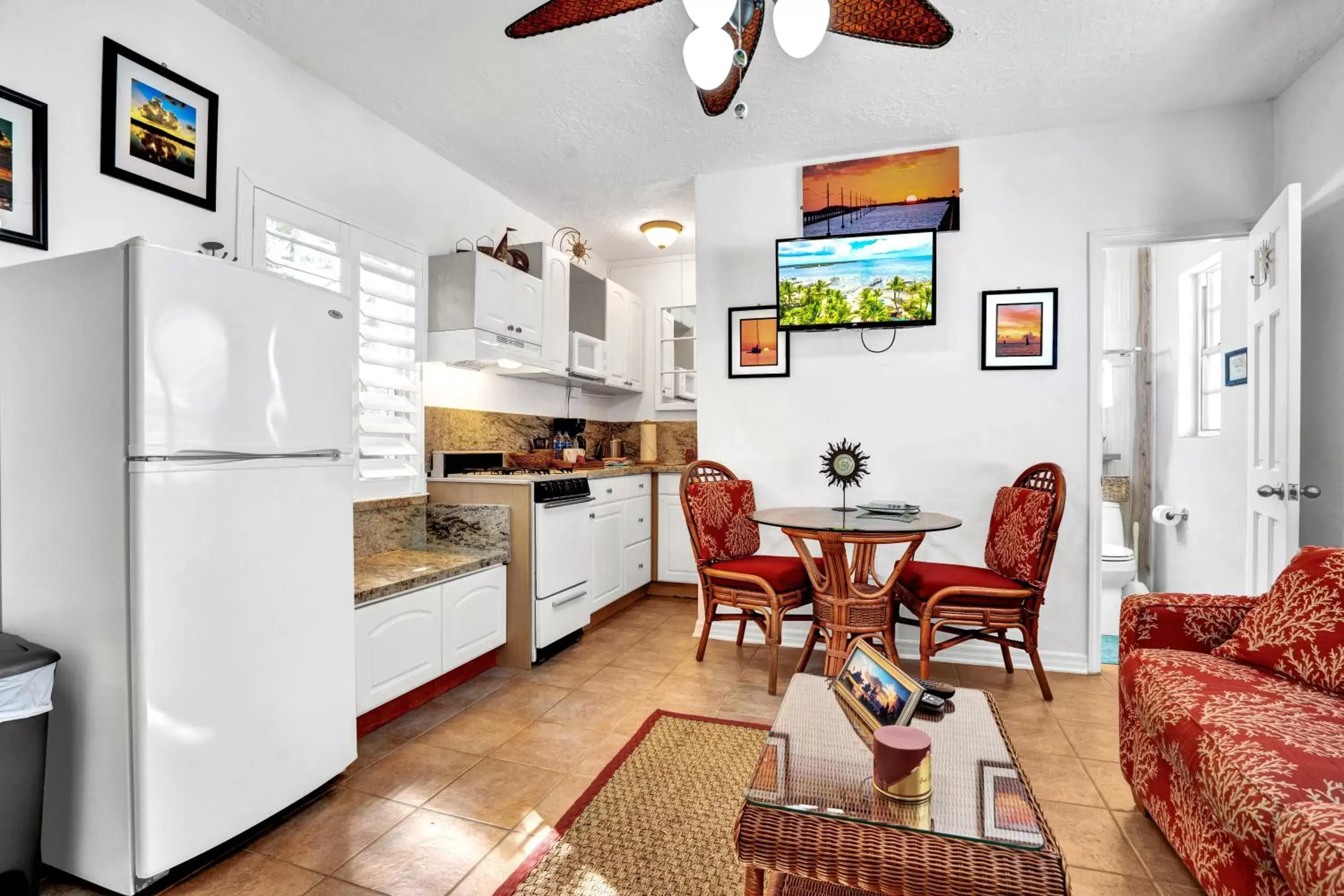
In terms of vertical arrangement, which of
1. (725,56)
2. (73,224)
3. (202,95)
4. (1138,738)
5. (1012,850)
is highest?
(202,95)

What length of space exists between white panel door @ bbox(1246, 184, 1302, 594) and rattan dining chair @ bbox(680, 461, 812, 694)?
1.87 metres

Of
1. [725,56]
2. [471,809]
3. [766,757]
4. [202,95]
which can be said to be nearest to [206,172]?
[202,95]

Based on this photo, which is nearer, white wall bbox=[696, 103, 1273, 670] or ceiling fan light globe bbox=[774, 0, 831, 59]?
ceiling fan light globe bbox=[774, 0, 831, 59]

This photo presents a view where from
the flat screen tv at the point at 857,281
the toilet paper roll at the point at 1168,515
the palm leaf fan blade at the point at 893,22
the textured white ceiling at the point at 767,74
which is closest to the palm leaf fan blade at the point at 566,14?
the palm leaf fan blade at the point at 893,22

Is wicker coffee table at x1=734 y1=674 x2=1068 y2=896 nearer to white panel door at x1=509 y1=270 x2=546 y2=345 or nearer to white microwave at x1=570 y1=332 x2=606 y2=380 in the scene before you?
white panel door at x1=509 y1=270 x2=546 y2=345

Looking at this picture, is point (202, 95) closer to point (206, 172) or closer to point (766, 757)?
point (206, 172)

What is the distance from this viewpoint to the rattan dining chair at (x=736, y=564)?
3.03 meters

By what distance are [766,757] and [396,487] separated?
2.35 m

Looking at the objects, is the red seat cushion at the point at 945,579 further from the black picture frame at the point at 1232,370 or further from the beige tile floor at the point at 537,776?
the black picture frame at the point at 1232,370

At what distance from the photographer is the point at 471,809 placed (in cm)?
201

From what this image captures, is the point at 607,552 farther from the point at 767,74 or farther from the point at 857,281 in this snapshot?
the point at 767,74

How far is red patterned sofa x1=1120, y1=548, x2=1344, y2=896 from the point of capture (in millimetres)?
1167

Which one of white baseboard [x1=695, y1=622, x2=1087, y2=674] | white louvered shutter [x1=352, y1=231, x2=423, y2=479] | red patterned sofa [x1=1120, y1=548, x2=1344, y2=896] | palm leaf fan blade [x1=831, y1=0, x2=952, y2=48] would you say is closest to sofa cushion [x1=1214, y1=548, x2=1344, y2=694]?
red patterned sofa [x1=1120, y1=548, x2=1344, y2=896]

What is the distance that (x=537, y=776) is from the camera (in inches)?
87.2
